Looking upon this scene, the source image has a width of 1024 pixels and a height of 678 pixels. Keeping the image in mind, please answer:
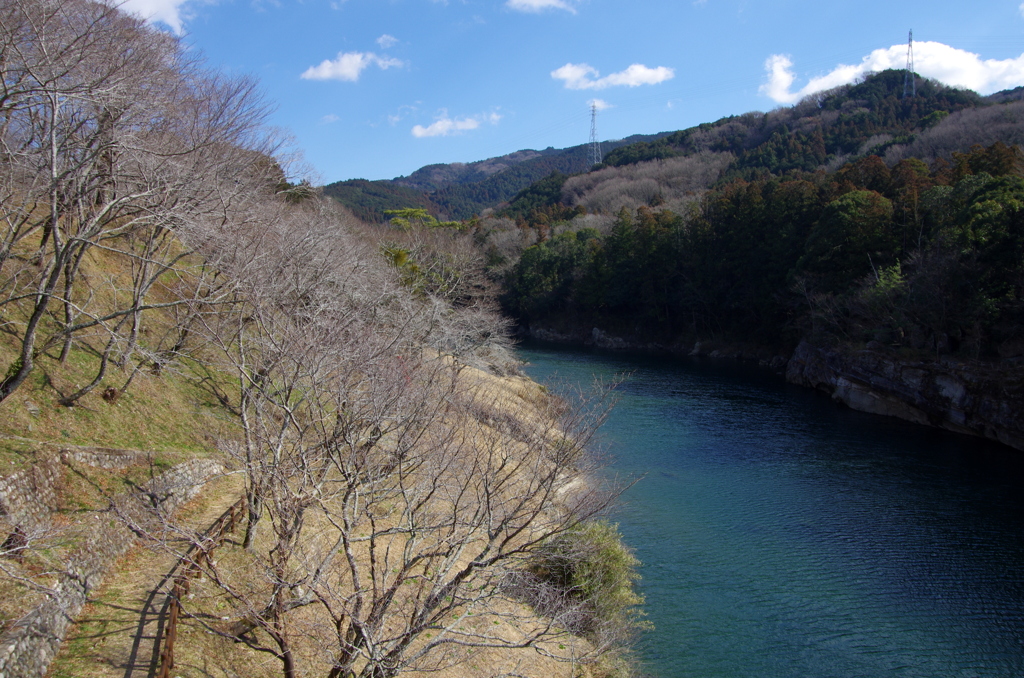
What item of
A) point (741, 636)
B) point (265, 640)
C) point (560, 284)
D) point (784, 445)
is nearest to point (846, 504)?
point (784, 445)

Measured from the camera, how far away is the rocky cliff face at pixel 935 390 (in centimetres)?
1997

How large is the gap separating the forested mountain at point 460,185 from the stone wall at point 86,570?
56.8 m

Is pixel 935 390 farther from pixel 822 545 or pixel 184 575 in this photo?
pixel 184 575

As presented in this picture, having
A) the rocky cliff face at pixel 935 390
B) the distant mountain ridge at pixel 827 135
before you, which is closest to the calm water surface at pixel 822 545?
the rocky cliff face at pixel 935 390

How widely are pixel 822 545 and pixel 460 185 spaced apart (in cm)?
13892

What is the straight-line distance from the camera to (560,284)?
53000 millimetres

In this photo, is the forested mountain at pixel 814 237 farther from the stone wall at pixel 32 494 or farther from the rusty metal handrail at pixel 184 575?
the stone wall at pixel 32 494

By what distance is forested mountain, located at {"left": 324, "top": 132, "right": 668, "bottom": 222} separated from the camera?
87750 millimetres

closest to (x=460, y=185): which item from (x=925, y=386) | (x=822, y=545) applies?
(x=925, y=386)

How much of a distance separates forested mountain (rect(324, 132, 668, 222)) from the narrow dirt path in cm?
5875

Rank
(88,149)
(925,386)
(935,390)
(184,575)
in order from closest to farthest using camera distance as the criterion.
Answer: (184,575) < (88,149) < (935,390) < (925,386)

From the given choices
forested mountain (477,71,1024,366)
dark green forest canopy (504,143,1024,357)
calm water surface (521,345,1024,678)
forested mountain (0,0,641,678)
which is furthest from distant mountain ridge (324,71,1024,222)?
forested mountain (0,0,641,678)

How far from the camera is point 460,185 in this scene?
476 ft

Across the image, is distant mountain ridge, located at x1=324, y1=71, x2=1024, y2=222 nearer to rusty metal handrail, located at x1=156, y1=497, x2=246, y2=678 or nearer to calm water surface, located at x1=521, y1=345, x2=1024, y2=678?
calm water surface, located at x1=521, y1=345, x2=1024, y2=678
